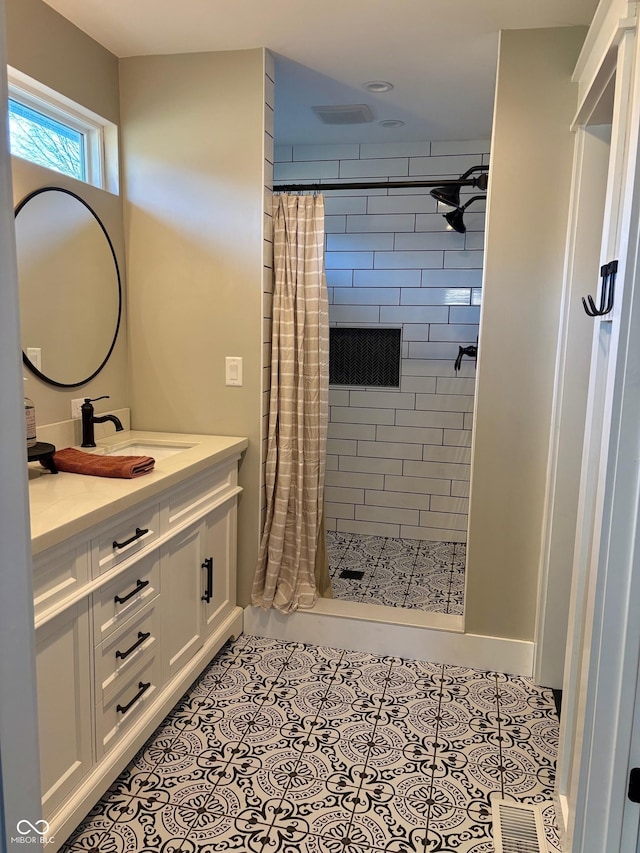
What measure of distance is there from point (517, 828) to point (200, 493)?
58.5 inches

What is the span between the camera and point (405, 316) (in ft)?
12.9

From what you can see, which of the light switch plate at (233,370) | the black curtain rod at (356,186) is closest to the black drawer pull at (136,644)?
the light switch plate at (233,370)

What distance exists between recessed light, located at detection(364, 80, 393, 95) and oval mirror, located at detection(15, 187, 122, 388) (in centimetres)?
134

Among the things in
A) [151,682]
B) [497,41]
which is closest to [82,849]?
[151,682]

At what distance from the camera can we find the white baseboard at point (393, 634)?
263 cm

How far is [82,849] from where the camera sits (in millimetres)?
1682

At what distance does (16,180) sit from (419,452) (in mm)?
2725

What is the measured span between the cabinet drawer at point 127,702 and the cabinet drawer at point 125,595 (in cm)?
20

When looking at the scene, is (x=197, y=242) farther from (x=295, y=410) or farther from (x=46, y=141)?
(x=295, y=410)

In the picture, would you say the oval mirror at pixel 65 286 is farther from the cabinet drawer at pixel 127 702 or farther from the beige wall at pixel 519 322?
the beige wall at pixel 519 322

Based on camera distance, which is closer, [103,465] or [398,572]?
[103,465]

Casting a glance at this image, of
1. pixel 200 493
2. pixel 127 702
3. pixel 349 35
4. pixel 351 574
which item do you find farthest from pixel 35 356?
pixel 351 574

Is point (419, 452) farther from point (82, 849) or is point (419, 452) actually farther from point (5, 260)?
point (5, 260)

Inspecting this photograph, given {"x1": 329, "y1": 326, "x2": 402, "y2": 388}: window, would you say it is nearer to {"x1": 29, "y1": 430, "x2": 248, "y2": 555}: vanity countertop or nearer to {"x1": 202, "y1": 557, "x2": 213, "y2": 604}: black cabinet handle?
{"x1": 29, "y1": 430, "x2": 248, "y2": 555}: vanity countertop
